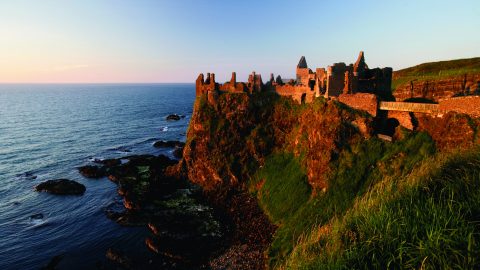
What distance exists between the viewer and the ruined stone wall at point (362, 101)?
128 ft

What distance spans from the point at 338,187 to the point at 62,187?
52.5 metres

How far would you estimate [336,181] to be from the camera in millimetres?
37438

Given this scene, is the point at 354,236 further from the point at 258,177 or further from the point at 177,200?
the point at 177,200

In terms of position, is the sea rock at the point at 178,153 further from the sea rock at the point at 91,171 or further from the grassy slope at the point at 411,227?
the grassy slope at the point at 411,227

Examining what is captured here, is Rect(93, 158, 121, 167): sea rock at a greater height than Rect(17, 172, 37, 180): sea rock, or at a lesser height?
greater

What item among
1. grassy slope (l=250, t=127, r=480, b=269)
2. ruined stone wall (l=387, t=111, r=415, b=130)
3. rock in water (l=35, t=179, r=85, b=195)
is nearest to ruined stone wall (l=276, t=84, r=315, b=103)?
ruined stone wall (l=387, t=111, r=415, b=130)

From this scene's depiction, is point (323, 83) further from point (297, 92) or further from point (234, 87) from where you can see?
point (234, 87)

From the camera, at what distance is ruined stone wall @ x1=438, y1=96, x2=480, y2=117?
30678mm

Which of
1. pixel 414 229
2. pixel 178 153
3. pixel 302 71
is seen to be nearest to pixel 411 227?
pixel 414 229

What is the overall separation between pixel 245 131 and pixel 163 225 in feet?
75.7

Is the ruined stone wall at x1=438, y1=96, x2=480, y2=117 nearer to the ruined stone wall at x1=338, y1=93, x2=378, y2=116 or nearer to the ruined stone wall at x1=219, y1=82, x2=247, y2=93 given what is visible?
the ruined stone wall at x1=338, y1=93, x2=378, y2=116

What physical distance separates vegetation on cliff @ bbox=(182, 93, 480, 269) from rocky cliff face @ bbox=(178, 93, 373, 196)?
19cm

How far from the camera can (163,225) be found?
4366 cm

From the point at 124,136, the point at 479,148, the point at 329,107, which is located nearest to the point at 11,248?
the point at 329,107
